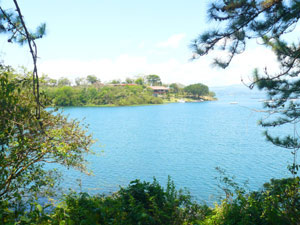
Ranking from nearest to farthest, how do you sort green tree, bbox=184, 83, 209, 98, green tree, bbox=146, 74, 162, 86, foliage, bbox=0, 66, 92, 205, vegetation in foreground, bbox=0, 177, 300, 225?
1. vegetation in foreground, bbox=0, 177, 300, 225
2. foliage, bbox=0, 66, 92, 205
3. green tree, bbox=184, 83, 209, 98
4. green tree, bbox=146, 74, 162, 86

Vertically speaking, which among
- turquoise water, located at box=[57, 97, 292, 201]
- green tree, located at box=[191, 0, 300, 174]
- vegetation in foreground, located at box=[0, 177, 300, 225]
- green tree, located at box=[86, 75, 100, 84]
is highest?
green tree, located at box=[86, 75, 100, 84]

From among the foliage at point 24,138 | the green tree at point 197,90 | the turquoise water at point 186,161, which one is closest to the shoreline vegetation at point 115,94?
the green tree at point 197,90

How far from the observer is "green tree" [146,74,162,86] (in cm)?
8525

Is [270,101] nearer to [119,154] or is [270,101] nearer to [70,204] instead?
[70,204]

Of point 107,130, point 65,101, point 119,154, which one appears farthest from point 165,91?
point 119,154

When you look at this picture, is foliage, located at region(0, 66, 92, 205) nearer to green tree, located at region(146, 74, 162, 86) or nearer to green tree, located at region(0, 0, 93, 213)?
green tree, located at region(0, 0, 93, 213)

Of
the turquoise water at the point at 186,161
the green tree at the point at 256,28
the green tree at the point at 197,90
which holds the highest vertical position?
the green tree at the point at 197,90

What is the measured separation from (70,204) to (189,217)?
155cm

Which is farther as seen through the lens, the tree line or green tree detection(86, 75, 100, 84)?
green tree detection(86, 75, 100, 84)

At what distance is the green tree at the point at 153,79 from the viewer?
8525cm

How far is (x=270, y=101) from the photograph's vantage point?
14.6ft

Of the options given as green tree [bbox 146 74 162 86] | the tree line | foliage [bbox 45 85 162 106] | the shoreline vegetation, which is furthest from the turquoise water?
green tree [bbox 146 74 162 86]

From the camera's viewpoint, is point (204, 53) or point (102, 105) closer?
point (204, 53)

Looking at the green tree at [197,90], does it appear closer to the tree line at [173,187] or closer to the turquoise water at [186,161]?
the turquoise water at [186,161]
